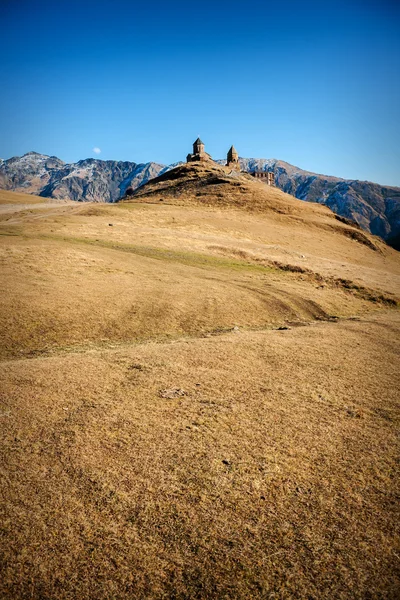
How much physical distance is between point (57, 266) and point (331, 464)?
74.6 ft

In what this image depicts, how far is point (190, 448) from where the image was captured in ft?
24.8

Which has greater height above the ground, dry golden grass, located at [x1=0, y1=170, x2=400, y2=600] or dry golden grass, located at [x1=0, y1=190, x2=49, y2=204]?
dry golden grass, located at [x1=0, y1=190, x2=49, y2=204]

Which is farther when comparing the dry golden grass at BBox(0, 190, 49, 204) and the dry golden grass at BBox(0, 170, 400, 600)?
the dry golden grass at BBox(0, 190, 49, 204)

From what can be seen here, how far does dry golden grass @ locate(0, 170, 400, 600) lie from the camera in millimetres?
4992

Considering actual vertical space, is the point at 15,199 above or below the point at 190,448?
above

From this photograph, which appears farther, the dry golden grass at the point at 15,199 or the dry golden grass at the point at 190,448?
the dry golden grass at the point at 15,199

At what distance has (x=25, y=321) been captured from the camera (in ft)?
50.3

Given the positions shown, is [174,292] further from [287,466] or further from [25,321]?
[287,466]

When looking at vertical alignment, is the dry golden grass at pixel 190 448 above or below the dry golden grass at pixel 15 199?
below

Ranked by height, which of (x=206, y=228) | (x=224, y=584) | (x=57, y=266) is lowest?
(x=224, y=584)

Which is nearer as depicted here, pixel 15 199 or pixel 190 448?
pixel 190 448

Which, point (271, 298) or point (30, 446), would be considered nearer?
point (30, 446)

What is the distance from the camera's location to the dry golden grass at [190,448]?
4992mm

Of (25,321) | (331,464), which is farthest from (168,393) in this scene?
(25,321)
